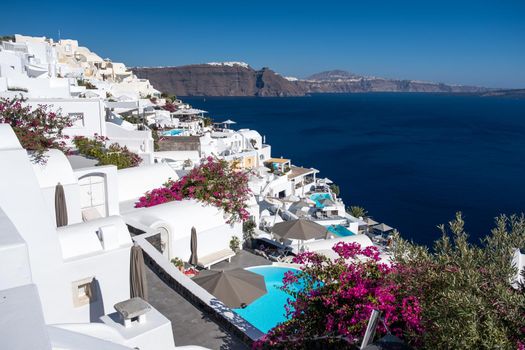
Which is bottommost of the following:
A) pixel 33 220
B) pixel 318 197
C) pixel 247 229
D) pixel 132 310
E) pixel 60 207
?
pixel 318 197

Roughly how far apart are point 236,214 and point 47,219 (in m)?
7.75

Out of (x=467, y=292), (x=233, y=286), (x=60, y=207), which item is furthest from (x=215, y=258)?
(x=467, y=292)

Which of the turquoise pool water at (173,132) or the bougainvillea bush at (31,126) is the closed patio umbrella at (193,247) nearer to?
the bougainvillea bush at (31,126)

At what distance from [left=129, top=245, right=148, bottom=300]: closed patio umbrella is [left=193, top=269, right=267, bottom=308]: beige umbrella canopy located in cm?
239

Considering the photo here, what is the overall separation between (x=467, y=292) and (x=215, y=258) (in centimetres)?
1059

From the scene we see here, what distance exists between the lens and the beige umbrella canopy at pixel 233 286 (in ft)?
35.0

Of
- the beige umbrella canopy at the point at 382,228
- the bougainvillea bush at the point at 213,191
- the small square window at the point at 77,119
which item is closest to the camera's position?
Result: the bougainvillea bush at the point at 213,191

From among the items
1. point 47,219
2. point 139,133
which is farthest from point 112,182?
point 139,133

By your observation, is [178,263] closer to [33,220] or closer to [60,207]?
[60,207]

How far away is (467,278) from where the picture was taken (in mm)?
4594

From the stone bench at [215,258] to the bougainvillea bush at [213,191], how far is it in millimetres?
1115

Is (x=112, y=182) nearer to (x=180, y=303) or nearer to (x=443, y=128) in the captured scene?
(x=180, y=303)

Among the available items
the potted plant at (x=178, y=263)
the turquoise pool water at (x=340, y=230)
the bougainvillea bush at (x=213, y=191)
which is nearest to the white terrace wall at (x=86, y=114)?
the bougainvillea bush at (x=213, y=191)

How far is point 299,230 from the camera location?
1812cm
